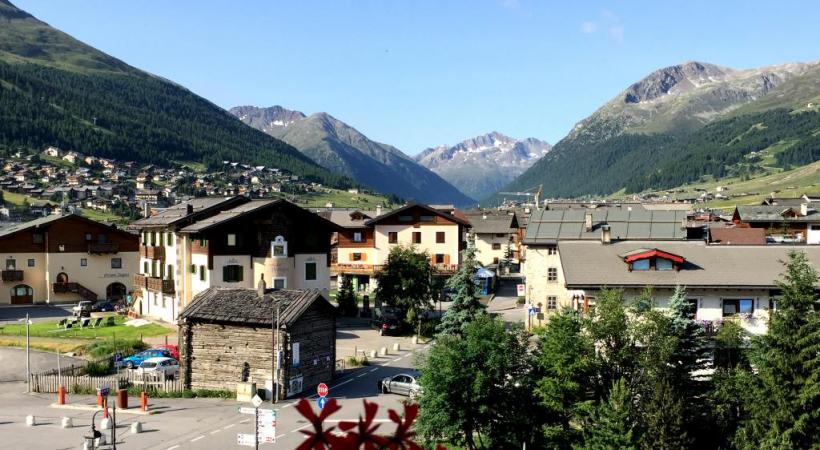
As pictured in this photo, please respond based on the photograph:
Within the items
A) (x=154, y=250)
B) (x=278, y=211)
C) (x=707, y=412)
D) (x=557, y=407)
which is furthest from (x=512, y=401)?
(x=154, y=250)

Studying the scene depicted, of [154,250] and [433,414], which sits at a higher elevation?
[154,250]

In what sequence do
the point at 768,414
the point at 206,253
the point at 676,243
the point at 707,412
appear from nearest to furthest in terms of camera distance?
the point at 768,414, the point at 707,412, the point at 676,243, the point at 206,253

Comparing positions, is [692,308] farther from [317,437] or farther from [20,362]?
[317,437]

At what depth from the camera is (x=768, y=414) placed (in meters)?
30.0

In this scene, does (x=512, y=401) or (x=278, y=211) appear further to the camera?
(x=278, y=211)

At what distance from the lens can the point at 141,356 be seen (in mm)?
46938

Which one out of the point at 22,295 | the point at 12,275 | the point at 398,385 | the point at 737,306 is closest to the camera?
the point at 398,385

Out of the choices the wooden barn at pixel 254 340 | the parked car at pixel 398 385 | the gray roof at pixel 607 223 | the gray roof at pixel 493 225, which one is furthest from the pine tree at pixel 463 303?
the gray roof at pixel 493 225

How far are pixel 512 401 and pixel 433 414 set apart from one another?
3.82 m

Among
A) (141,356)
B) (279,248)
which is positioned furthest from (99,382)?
(279,248)

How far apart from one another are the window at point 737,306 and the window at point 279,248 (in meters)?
33.1

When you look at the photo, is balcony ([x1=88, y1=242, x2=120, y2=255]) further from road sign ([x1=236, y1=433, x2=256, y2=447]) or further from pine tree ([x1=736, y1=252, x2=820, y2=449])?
pine tree ([x1=736, y1=252, x2=820, y2=449])

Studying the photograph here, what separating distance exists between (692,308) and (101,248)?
59.1 meters

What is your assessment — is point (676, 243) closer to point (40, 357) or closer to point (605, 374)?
point (605, 374)
